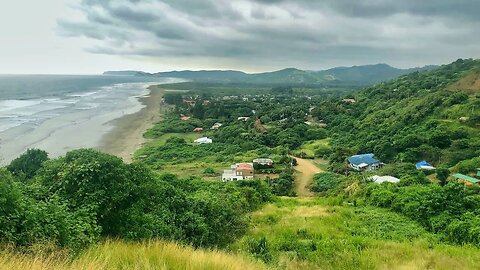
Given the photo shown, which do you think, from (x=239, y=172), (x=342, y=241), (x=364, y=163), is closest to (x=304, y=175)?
(x=364, y=163)

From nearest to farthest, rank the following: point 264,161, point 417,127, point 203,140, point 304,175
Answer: point 304,175 → point 264,161 → point 417,127 → point 203,140

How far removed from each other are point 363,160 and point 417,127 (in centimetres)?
1031

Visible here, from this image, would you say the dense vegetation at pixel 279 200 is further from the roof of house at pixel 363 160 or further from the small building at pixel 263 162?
the roof of house at pixel 363 160

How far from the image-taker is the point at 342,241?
10961 millimetres

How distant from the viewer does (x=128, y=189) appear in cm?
862

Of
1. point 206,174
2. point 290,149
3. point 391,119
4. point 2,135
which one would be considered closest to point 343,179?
point 206,174

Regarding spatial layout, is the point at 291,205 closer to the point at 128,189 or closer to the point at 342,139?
the point at 128,189

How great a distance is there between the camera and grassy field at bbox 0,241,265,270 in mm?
4355

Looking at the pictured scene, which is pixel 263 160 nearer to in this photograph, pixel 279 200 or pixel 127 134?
pixel 279 200

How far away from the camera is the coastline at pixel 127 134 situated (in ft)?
146

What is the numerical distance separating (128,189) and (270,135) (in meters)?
49.9

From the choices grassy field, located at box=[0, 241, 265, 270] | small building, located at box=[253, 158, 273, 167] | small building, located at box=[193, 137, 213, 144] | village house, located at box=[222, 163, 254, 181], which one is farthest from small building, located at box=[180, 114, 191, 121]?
grassy field, located at box=[0, 241, 265, 270]

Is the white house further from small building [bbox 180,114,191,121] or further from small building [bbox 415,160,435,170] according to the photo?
small building [bbox 180,114,191,121]

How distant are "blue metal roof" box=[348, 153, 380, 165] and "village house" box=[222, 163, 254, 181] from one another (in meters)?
11.0
